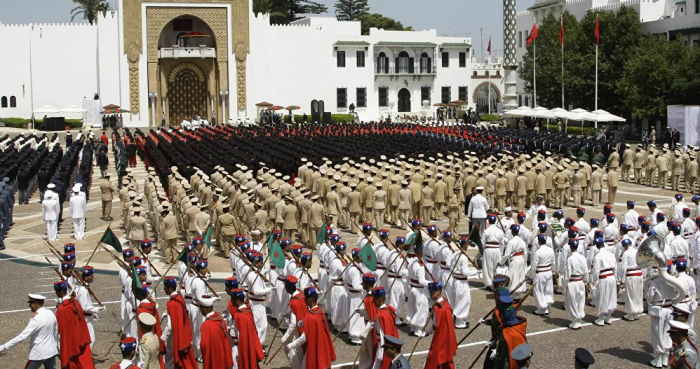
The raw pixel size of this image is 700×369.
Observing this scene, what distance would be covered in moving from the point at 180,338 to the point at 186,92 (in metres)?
55.8

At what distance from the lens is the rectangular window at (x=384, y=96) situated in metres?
72.2

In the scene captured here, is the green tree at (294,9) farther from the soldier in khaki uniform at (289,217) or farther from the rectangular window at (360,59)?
the soldier in khaki uniform at (289,217)

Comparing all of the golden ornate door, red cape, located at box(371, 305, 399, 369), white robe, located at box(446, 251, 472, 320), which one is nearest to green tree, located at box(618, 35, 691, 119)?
the golden ornate door

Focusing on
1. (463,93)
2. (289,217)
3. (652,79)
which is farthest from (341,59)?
(289,217)

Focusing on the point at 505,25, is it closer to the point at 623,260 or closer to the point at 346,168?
the point at 346,168

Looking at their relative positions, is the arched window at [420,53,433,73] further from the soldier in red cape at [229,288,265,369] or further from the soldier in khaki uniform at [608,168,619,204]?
the soldier in red cape at [229,288,265,369]

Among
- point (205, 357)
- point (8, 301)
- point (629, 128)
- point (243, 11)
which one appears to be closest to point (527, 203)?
point (8, 301)

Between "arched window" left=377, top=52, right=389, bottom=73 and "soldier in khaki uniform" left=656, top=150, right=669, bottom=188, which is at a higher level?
"arched window" left=377, top=52, right=389, bottom=73

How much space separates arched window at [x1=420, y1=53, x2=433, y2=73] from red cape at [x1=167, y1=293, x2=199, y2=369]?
63.4 m

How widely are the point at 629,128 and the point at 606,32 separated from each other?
651 centimetres

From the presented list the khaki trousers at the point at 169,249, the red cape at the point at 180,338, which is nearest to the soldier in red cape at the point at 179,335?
the red cape at the point at 180,338

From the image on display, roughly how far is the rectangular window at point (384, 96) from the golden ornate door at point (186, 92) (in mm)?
14900

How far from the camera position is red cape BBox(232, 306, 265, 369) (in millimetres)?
10883

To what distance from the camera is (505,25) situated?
2299 inches
